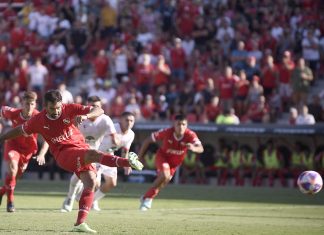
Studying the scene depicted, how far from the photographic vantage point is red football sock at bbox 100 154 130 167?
1290cm

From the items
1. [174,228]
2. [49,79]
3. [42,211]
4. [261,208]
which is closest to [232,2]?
[49,79]

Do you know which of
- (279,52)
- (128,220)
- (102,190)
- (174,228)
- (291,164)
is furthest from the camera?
(279,52)

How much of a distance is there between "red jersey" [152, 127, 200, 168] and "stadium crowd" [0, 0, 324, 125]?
6640 millimetres

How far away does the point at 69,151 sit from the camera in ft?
43.8

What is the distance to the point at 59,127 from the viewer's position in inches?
526

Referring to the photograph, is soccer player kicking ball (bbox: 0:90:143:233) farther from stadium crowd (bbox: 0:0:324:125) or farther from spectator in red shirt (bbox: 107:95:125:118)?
spectator in red shirt (bbox: 107:95:125:118)

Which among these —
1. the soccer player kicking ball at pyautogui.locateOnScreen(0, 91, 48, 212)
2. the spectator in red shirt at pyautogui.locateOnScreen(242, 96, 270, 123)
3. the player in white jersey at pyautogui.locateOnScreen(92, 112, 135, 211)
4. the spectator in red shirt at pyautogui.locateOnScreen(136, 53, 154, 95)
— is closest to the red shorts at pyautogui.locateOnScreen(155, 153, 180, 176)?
the player in white jersey at pyautogui.locateOnScreen(92, 112, 135, 211)

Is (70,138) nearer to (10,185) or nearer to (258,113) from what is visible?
(10,185)

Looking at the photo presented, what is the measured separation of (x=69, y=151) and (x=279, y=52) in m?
15.9

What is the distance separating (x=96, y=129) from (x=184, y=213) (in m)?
2.41

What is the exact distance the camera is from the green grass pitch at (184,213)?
1343 cm

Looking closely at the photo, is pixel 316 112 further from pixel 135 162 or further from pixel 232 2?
pixel 135 162

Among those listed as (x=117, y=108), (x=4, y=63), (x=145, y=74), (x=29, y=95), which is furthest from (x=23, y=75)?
(x=29, y=95)

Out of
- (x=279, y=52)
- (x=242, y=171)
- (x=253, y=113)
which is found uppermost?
(x=279, y=52)
